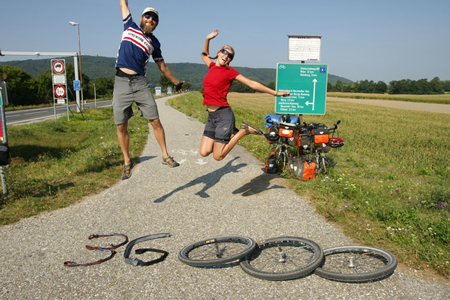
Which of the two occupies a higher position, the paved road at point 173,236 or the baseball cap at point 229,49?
the baseball cap at point 229,49

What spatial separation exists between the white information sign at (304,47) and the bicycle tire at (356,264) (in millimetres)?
→ 5764

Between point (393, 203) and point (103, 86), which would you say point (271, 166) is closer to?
point (393, 203)

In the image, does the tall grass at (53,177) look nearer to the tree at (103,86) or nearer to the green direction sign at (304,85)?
the green direction sign at (304,85)

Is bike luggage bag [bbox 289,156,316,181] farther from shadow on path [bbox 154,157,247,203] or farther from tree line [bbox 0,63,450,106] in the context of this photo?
tree line [bbox 0,63,450,106]

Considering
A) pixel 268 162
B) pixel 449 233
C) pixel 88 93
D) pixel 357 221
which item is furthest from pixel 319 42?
pixel 88 93

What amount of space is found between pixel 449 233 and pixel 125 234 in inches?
151

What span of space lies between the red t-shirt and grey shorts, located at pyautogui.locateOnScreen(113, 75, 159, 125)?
91 centimetres

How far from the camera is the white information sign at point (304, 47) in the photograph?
8328 mm

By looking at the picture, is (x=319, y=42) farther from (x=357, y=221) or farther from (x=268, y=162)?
(x=357, y=221)

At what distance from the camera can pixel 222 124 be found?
554 centimetres

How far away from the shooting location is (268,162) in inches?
284

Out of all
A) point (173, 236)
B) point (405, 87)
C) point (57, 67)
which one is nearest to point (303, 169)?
point (173, 236)

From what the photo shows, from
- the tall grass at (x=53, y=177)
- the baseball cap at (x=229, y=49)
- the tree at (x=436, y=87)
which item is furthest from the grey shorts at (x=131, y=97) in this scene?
the tree at (x=436, y=87)

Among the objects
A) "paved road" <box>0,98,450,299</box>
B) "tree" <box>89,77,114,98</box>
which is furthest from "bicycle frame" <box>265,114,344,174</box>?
"tree" <box>89,77,114,98</box>
